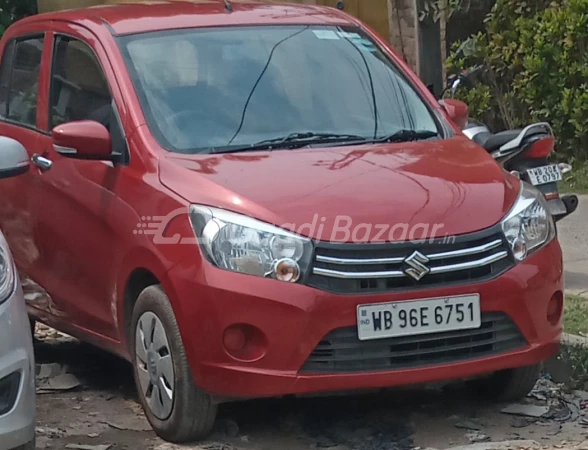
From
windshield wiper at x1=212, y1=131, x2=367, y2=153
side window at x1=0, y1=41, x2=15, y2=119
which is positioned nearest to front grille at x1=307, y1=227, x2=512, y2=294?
windshield wiper at x1=212, y1=131, x2=367, y2=153

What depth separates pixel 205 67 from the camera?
5.50 meters

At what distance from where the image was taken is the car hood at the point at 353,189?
454cm

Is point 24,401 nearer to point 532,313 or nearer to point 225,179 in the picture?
point 225,179

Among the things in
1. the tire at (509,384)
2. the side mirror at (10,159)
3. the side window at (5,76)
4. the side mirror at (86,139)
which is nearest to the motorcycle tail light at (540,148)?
the tire at (509,384)

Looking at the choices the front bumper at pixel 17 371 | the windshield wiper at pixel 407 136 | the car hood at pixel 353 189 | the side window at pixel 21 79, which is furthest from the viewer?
the side window at pixel 21 79

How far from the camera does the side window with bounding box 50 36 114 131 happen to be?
5.52 metres

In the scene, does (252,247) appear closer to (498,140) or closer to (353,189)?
(353,189)

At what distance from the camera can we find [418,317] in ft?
14.9

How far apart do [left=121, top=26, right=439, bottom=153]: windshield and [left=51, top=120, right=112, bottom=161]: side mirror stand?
21cm

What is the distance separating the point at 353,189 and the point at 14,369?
1.49m

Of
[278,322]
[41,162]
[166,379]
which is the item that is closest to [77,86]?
[41,162]

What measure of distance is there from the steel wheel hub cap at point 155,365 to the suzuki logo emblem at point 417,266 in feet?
3.27

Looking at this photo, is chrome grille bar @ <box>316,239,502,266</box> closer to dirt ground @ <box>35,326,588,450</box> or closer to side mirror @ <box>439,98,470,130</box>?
dirt ground @ <box>35,326,588,450</box>

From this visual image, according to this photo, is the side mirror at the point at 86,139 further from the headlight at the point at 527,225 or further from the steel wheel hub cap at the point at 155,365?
the headlight at the point at 527,225
